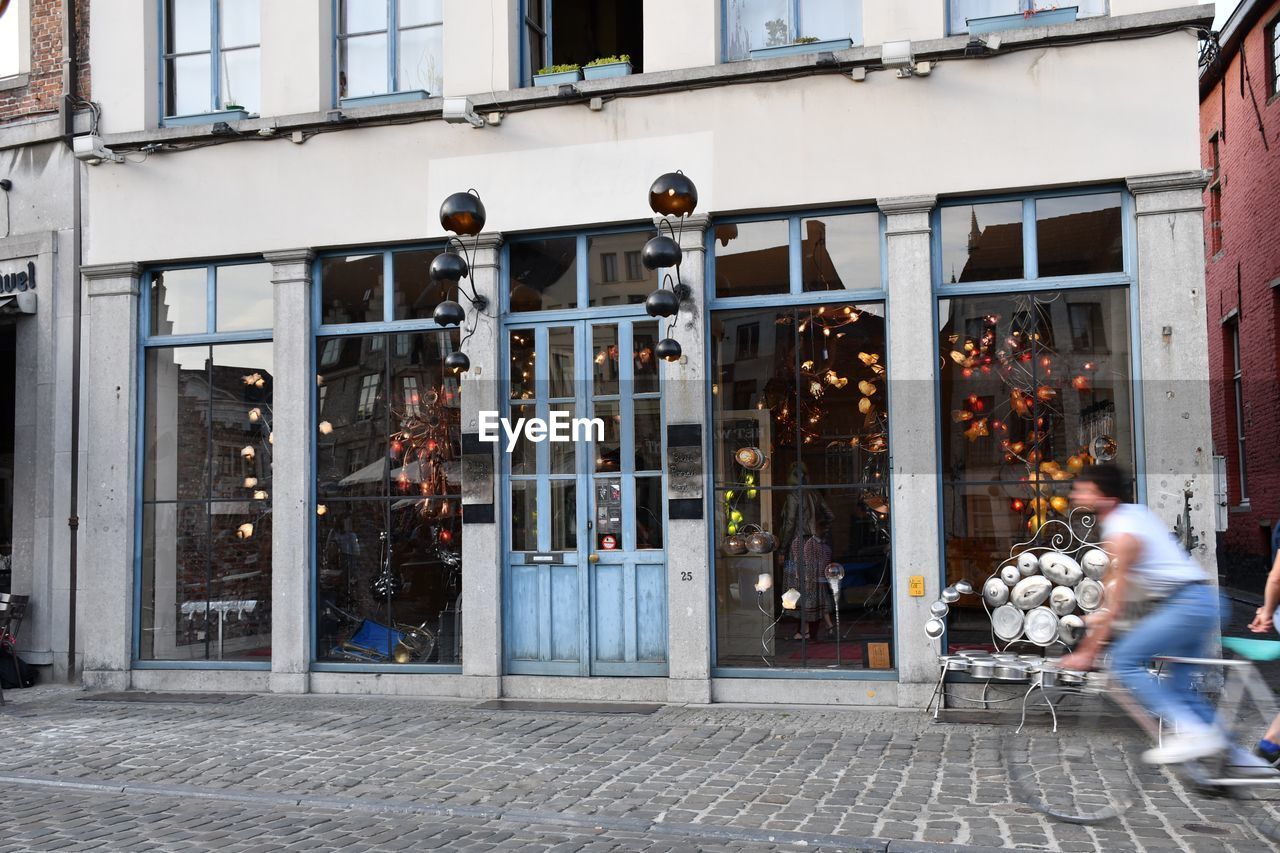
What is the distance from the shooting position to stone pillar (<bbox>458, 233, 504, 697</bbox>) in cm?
1141

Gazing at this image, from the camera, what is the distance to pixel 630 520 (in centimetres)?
1127

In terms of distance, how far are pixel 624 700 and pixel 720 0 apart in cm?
655

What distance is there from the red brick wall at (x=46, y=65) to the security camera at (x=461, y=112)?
4.62 m

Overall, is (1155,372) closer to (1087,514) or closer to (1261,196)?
(1087,514)

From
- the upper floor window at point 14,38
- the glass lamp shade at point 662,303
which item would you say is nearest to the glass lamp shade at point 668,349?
the glass lamp shade at point 662,303

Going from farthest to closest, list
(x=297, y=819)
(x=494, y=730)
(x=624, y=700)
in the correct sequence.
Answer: (x=624, y=700) < (x=494, y=730) < (x=297, y=819)

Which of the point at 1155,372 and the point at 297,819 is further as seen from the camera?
the point at 1155,372

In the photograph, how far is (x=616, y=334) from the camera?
1139 centimetres

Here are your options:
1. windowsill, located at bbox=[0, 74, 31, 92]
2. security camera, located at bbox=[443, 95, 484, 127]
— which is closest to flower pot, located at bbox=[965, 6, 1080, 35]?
security camera, located at bbox=[443, 95, 484, 127]

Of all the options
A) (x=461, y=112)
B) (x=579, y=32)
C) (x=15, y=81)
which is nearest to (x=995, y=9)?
(x=579, y=32)

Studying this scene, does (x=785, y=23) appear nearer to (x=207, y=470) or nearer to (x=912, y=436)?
(x=912, y=436)

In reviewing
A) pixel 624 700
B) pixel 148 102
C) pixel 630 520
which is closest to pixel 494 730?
pixel 624 700

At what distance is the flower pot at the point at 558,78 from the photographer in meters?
11.6

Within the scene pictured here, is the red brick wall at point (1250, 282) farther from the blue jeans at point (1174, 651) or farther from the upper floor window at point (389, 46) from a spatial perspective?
the blue jeans at point (1174, 651)
